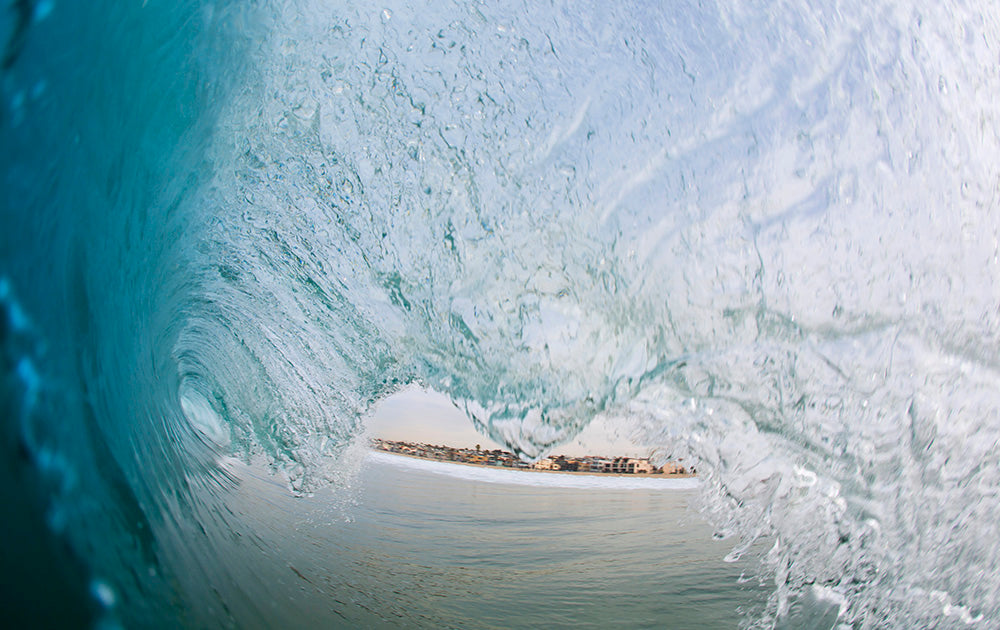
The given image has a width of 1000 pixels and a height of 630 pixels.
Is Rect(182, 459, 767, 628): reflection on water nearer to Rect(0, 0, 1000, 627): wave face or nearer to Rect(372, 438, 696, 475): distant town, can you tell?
Rect(372, 438, 696, 475): distant town

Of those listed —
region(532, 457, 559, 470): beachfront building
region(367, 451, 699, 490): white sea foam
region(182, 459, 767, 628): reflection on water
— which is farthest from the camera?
region(532, 457, 559, 470): beachfront building

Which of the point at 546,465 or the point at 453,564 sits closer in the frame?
the point at 453,564

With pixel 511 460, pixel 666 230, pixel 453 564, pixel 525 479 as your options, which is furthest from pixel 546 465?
pixel 666 230

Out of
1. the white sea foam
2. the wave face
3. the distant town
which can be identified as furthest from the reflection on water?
the wave face

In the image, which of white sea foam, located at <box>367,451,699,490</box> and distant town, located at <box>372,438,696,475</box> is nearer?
distant town, located at <box>372,438,696,475</box>

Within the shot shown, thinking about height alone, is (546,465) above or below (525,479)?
above

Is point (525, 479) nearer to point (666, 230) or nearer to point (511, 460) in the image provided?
point (511, 460)

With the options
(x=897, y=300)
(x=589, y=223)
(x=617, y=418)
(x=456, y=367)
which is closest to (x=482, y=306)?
(x=456, y=367)
